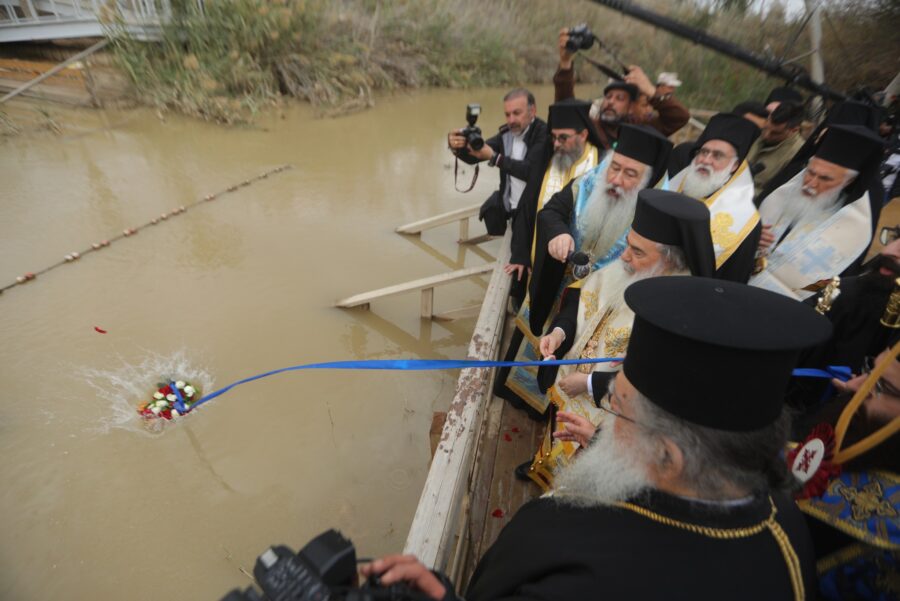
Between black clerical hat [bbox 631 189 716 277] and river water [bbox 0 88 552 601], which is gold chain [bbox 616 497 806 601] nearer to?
black clerical hat [bbox 631 189 716 277]

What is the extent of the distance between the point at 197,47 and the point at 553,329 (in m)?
10.00

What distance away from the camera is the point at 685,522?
3.06ft

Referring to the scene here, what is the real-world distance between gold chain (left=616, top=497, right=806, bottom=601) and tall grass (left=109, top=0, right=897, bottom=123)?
25.1 feet

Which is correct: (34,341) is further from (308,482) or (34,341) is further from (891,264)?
(891,264)

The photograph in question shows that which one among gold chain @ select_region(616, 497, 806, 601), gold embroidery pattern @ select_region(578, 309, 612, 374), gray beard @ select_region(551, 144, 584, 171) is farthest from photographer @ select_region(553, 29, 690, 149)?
gold chain @ select_region(616, 497, 806, 601)

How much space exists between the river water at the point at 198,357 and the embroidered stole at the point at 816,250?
→ 2.63 meters

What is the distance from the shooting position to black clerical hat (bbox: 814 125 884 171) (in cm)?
237

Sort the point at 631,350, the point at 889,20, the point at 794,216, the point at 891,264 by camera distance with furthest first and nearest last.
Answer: the point at 889,20 < the point at 794,216 < the point at 891,264 < the point at 631,350

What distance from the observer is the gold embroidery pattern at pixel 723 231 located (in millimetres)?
2363

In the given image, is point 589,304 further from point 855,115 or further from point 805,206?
point 855,115

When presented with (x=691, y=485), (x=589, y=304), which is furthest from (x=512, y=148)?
(x=691, y=485)

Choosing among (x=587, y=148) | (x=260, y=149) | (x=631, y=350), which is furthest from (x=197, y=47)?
(x=631, y=350)

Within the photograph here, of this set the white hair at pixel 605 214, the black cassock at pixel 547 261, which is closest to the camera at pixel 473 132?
the black cassock at pixel 547 261

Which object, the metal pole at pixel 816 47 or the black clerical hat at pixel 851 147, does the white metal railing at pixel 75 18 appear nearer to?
the black clerical hat at pixel 851 147
